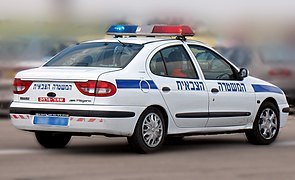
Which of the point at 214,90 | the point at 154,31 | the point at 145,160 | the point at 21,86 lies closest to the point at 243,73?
the point at 214,90

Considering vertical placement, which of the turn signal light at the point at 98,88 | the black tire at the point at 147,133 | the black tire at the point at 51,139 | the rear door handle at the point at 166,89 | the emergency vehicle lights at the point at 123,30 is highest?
the emergency vehicle lights at the point at 123,30

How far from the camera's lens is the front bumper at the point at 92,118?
→ 454 inches

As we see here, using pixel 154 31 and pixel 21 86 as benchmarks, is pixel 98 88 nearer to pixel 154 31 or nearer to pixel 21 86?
pixel 21 86

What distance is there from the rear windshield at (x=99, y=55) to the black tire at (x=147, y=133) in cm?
62

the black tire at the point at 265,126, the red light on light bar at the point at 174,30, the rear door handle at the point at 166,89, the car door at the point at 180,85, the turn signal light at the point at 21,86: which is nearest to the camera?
the turn signal light at the point at 21,86

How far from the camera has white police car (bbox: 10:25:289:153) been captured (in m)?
11.6

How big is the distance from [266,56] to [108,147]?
6.86m

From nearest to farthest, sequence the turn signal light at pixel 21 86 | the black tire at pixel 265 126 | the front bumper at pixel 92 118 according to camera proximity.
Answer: the front bumper at pixel 92 118 < the turn signal light at pixel 21 86 < the black tire at pixel 265 126

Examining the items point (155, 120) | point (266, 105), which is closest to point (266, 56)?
point (266, 105)

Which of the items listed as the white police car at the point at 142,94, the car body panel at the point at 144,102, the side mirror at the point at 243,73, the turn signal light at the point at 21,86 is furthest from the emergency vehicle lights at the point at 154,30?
the turn signal light at the point at 21,86

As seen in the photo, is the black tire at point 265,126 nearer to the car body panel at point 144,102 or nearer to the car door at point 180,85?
the car body panel at point 144,102

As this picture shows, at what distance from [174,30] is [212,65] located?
2.10ft

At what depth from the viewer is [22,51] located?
715 inches

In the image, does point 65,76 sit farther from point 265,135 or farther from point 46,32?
point 46,32
